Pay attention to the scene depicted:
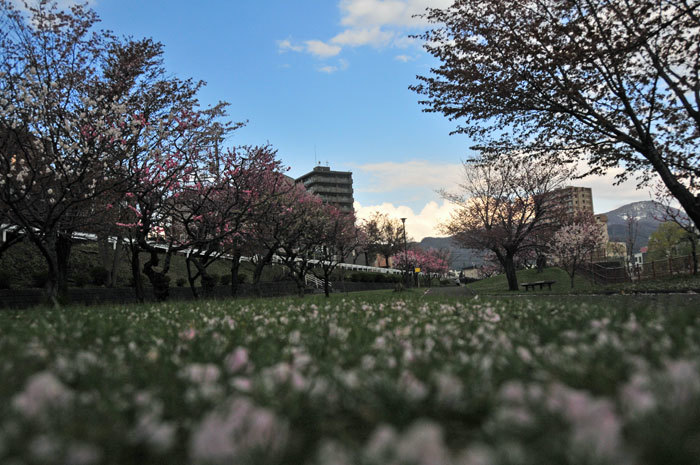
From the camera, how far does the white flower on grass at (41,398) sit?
5.22 ft

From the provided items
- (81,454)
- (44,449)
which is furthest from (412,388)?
(44,449)

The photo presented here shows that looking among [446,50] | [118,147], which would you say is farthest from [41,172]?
[446,50]

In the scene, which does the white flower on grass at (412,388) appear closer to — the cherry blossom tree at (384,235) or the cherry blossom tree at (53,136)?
the cherry blossom tree at (53,136)

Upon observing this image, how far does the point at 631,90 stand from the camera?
1145cm

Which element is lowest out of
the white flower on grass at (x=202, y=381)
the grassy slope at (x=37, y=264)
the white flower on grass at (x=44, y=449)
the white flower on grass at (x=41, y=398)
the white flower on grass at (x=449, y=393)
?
the white flower on grass at (x=449, y=393)

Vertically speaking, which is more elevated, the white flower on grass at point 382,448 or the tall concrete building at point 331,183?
the tall concrete building at point 331,183

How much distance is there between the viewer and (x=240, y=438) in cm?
137

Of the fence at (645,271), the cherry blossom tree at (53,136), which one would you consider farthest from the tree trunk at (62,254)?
the fence at (645,271)

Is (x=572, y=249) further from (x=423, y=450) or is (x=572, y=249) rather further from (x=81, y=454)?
(x=81, y=454)

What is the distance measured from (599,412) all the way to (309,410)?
3.74 ft

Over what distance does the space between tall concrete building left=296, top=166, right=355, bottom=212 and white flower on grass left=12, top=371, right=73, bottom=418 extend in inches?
4953

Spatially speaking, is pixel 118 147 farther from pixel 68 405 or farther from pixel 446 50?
pixel 68 405

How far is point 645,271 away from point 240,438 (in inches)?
1496

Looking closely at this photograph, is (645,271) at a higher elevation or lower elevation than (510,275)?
lower
